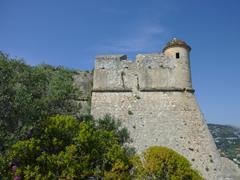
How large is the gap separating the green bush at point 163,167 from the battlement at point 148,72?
369 inches

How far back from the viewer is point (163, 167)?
18953 millimetres

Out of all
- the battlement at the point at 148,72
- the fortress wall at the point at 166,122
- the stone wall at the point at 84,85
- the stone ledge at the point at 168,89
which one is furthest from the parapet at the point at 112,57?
the stone ledge at the point at 168,89

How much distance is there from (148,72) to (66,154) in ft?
42.6

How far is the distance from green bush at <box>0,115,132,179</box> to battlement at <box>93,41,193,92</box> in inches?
362

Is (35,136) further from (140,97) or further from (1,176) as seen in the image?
(140,97)

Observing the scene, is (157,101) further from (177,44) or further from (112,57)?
(112,57)

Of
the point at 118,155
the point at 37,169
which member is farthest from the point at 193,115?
the point at 37,169

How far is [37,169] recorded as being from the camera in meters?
16.7

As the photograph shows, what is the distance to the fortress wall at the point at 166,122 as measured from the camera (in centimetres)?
2523

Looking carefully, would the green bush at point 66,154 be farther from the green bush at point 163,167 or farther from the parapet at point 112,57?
the parapet at point 112,57

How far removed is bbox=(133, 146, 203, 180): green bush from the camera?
61.0ft

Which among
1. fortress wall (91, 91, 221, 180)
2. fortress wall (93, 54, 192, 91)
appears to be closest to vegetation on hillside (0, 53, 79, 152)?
fortress wall (91, 91, 221, 180)

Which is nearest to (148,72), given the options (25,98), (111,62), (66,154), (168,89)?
(168,89)

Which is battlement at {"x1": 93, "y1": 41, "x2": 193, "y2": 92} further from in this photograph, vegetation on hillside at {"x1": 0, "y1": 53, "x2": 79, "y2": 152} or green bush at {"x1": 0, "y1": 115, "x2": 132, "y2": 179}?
green bush at {"x1": 0, "y1": 115, "x2": 132, "y2": 179}
